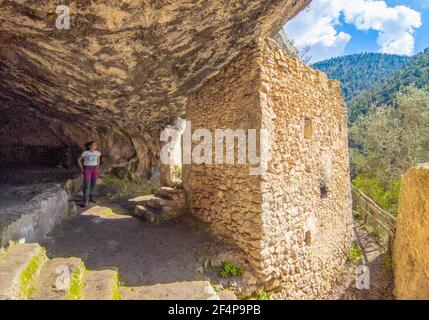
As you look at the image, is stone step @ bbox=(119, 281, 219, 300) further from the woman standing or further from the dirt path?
the dirt path

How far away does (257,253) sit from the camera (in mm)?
4074

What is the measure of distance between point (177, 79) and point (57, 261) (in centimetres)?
373

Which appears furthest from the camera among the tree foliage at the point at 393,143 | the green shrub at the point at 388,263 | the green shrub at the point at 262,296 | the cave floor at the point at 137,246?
the tree foliage at the point at 393,143

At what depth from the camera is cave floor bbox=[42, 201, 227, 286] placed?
3830 mm

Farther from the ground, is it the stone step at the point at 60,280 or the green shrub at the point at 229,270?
the stone step at the point at 60,280

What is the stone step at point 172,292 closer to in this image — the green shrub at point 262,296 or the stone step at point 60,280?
the stone step at point 60,280

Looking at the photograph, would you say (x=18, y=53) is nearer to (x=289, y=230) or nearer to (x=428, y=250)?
(x=289, y=230)

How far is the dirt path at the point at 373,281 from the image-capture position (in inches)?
234

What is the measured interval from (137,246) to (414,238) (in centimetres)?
497

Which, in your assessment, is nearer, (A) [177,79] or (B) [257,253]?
(B) [257,253]

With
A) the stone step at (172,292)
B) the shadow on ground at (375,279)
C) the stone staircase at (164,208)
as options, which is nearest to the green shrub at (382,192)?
the shadow on ground at (375,279)

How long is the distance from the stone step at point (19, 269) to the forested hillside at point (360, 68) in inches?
2737

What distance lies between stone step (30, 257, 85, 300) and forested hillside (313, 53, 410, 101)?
69.2 metres
